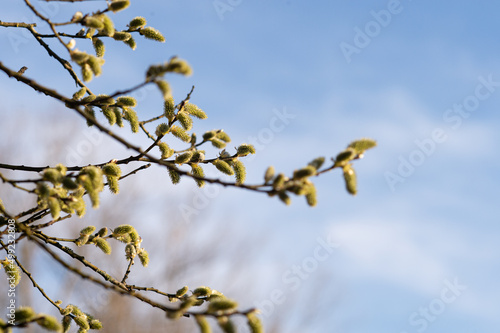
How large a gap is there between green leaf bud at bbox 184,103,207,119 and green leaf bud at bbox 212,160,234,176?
0.29 meters

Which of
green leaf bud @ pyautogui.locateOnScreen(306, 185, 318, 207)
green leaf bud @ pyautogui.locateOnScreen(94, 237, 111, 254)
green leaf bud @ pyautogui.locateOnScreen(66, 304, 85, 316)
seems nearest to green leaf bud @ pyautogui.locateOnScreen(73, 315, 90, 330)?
green leaf bud @ pyautogui.locateOnScreen(66, 304, 85, 316)

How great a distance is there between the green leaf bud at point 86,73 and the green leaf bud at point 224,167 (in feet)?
2.29

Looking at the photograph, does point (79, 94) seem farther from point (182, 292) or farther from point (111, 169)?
point (182, 292)

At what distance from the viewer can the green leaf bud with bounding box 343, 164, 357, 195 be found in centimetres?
199

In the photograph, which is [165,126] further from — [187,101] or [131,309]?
[131,309]

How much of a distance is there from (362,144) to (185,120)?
98 cm

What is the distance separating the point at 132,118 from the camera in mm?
2594

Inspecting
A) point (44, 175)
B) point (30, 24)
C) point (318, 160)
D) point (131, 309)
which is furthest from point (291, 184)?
point (131, 309)

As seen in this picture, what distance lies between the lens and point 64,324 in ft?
8.29

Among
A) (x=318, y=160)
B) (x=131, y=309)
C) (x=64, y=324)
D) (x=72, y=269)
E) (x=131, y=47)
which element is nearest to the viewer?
(x=72, y=269)

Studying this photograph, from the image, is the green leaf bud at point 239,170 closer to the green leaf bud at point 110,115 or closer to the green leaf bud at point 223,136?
the green leaf bud at point 223,136

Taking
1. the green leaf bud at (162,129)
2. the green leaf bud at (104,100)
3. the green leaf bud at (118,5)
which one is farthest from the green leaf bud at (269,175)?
the green leaf bud at (118,5)

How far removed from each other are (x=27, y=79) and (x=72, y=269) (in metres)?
0.79

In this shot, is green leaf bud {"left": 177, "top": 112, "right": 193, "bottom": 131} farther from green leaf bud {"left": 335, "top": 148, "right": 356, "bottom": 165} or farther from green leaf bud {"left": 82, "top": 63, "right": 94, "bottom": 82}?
green leaf bud {"left": 335, "top": 148, "right": 356, "bottom": 165}
